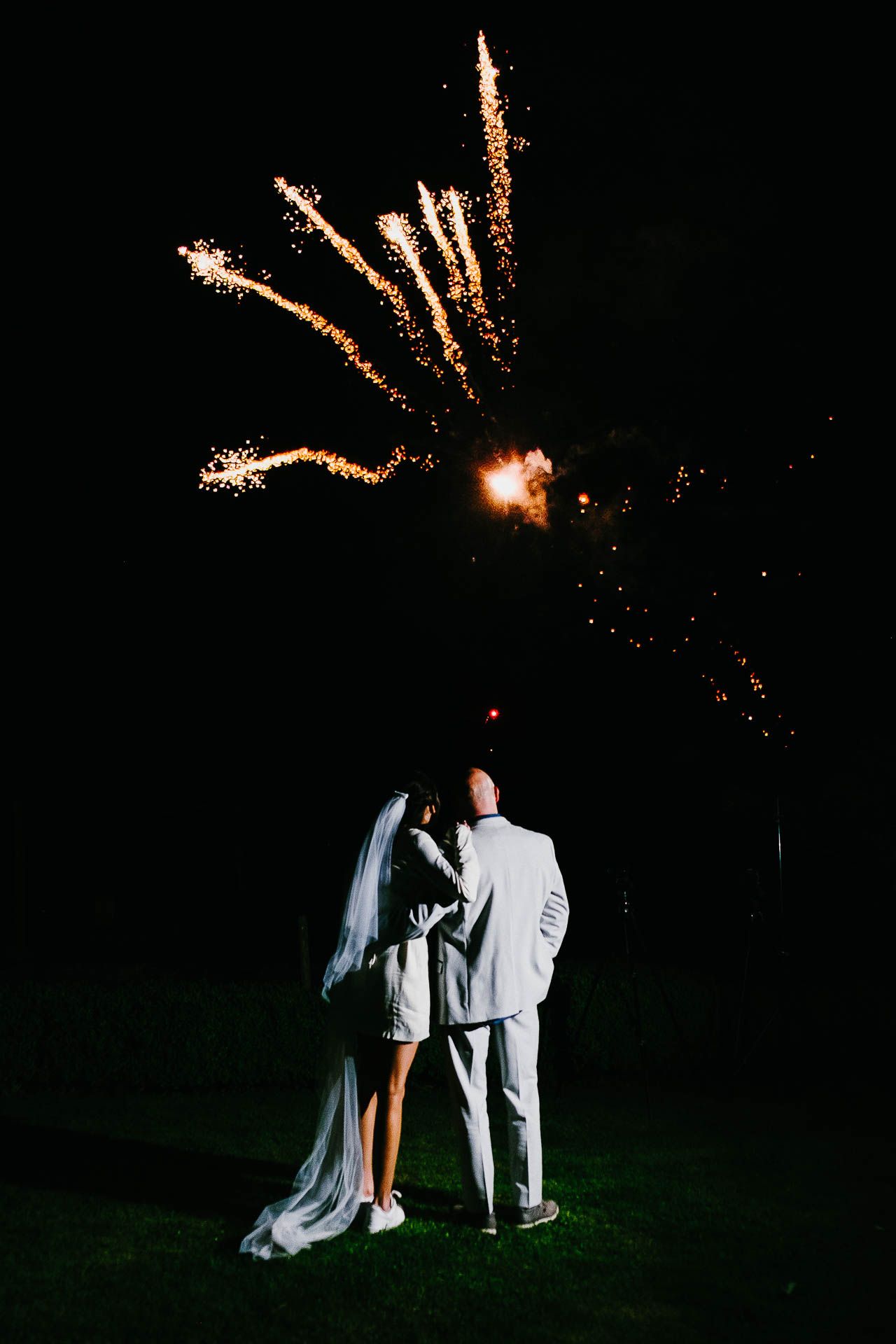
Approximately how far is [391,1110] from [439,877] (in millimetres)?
1201

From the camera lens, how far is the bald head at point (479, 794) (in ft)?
19.6

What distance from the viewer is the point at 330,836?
53.3 ft

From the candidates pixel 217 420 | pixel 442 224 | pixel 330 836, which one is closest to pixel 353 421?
pixel 217 420

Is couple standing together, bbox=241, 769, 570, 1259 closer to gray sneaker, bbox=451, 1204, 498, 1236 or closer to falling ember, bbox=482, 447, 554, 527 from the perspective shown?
gray sneaker, bbox=451, 1204, 498, 1236

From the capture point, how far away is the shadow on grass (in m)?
6.10

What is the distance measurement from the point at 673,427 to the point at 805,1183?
34.6ft

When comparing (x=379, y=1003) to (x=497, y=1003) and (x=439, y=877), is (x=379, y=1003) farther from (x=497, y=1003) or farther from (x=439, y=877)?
(x=439, y=877)

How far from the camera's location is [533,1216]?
18.5 feet

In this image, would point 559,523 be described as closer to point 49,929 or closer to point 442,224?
point 442,224

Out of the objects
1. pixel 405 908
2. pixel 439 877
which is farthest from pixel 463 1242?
pixel 439 877

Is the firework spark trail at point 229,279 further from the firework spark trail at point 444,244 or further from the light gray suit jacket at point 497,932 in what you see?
the light gray suit jacket at point 497,932

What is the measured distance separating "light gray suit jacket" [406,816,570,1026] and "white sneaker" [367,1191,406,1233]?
0.93 meters

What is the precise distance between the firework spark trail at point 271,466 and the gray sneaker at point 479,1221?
841 centimetres

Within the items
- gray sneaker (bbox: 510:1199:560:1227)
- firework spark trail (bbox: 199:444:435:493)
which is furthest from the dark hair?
firework spark trail (bbox: 199:444:435:493)
